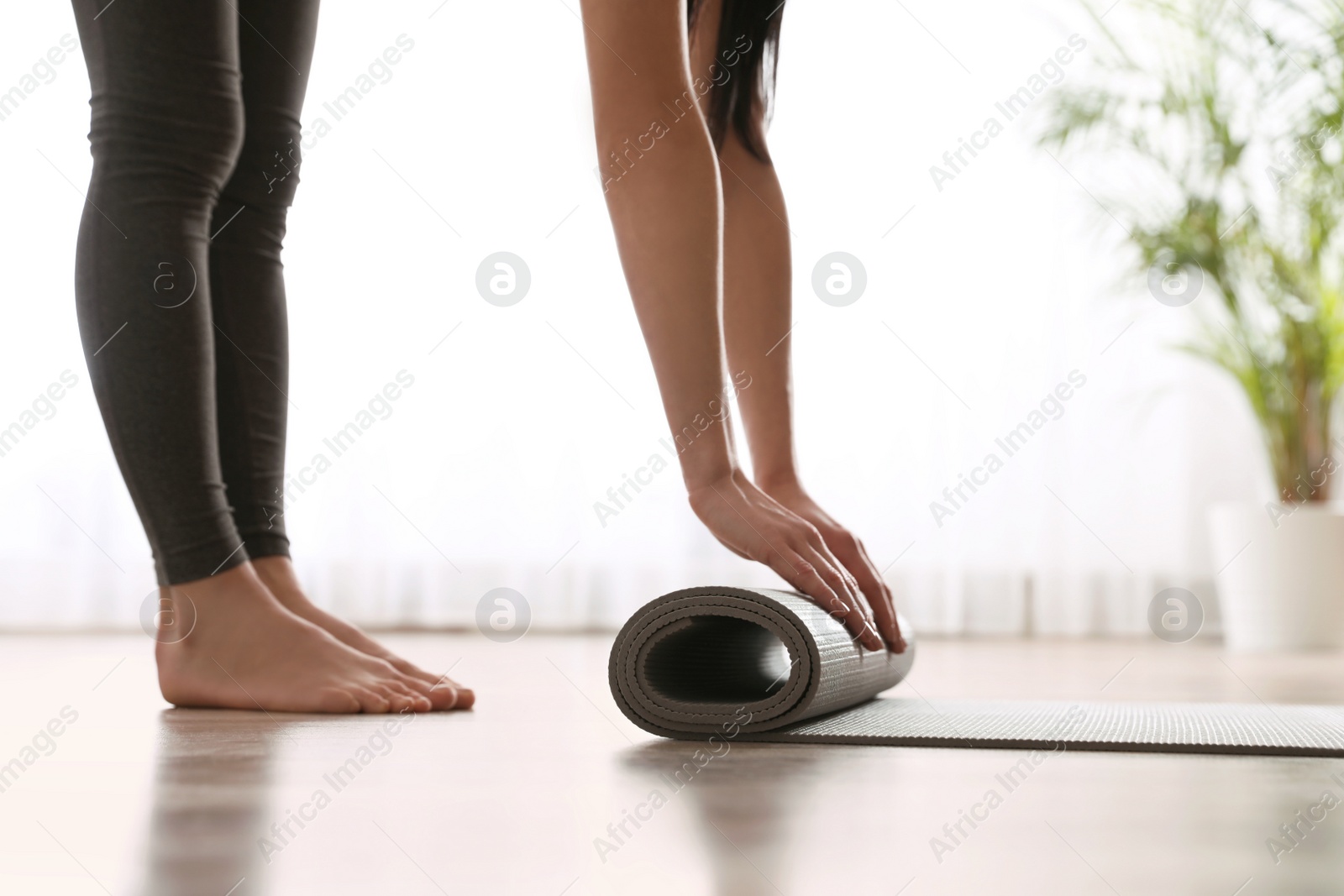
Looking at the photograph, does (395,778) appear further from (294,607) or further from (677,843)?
(294,607)

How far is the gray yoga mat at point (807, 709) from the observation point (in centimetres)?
93

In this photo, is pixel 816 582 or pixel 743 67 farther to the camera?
pixel 743 67

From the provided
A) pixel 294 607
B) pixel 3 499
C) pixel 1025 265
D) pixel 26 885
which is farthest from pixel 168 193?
pixel 1025 265

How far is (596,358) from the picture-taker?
10.4ft

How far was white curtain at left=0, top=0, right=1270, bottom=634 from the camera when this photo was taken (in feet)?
10.3

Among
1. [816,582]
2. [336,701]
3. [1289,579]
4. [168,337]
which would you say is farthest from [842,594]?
[1289,579]

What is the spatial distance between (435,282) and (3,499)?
1.19m

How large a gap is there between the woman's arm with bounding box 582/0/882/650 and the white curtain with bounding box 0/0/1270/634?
6.72ft

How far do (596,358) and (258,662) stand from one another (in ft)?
6.84

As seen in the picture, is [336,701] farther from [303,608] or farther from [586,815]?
[586,815]

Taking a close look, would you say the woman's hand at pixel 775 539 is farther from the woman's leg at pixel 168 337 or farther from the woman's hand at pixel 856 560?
the woman's leg at pixel 168 337

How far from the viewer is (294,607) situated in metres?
1.25

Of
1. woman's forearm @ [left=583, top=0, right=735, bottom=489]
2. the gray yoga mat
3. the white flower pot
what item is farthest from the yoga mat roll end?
the white flower pot

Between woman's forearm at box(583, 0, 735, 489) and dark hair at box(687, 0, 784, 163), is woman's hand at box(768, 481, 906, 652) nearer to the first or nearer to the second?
woman's forearm at box(583, 0, 735, 489)
